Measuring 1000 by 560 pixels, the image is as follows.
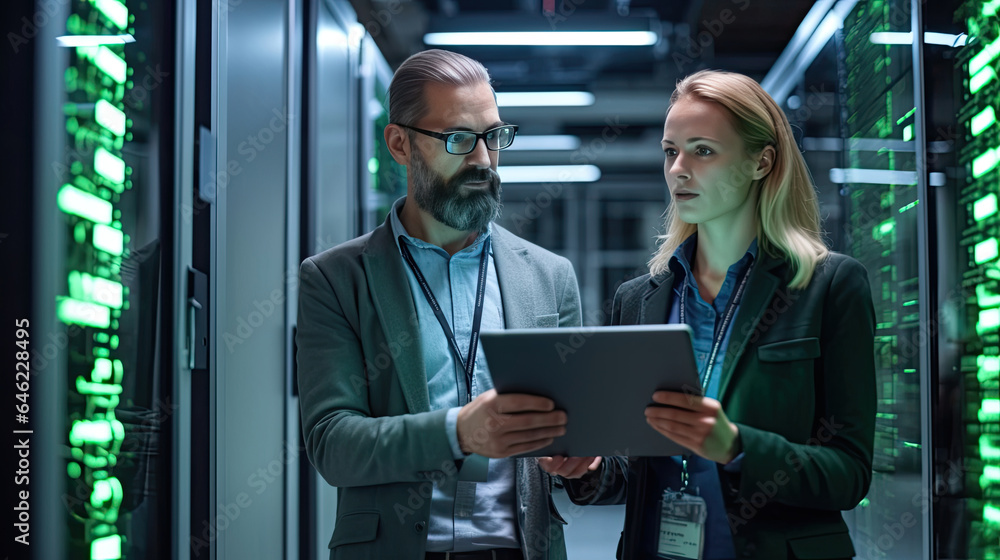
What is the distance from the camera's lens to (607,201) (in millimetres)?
10930

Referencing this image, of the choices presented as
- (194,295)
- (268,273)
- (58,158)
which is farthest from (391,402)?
(268,273)

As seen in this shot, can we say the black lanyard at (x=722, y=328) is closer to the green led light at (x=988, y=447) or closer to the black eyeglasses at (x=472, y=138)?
the black eyeglasses at (x=472, y=138)

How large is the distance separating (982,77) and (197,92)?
255 centimetres

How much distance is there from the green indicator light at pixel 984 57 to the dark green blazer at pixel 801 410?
4.21ft

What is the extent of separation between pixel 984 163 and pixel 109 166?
2.58m

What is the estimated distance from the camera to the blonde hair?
175 cm

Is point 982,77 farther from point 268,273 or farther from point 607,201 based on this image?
point 607,201

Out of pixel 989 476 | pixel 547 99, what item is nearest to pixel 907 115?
pixel 989 476

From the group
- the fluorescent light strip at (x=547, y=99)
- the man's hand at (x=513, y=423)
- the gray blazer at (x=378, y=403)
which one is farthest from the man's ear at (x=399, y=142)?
the fluorescent light strip at (x=547, y=99)

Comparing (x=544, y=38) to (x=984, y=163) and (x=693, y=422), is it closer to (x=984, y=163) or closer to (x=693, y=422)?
(x=984, y=163)

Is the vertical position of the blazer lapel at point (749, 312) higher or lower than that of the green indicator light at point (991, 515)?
higher

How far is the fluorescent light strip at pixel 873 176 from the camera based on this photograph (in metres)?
3.04

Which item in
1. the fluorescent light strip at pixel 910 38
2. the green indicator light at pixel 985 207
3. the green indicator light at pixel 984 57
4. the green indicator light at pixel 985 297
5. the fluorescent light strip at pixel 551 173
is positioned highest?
the fluorescent light strip at pixel 551 173

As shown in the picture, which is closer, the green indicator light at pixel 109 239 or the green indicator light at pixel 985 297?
the green indicator light at pixel 109 239
